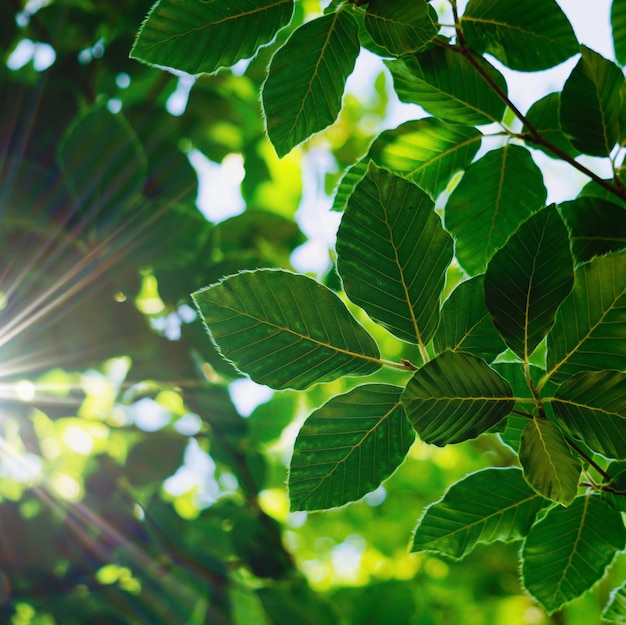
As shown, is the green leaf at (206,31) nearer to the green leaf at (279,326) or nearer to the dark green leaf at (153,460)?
the green leaf at (279,326)

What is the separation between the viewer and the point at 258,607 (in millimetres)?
990

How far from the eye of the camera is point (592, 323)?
394mm

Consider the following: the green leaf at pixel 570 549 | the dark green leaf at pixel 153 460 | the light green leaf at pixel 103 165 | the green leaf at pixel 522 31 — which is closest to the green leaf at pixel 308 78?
the green leaf at pixel 522 31

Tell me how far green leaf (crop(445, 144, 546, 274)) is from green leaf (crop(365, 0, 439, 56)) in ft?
0.55

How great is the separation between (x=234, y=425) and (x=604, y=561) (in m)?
0.73

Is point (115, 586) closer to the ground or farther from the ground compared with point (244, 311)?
closer to the ground

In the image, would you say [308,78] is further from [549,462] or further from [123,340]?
[123,340]

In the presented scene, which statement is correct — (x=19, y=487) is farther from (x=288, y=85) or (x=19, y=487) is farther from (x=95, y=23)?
(x=288, y=85)

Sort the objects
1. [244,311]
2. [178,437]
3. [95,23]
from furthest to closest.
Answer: [95,23]
[178,437]
[244,311]

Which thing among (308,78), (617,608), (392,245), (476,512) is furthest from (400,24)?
(617,608)

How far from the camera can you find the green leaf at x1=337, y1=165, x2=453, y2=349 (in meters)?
0.39

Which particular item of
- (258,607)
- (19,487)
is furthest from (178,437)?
(19,487)

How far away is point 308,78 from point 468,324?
25 centimetres

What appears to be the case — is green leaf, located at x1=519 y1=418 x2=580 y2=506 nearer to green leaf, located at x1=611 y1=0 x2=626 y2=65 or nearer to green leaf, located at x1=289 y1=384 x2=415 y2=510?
green leaf, located at x1=289 y1=384 x2=415 y2=510
